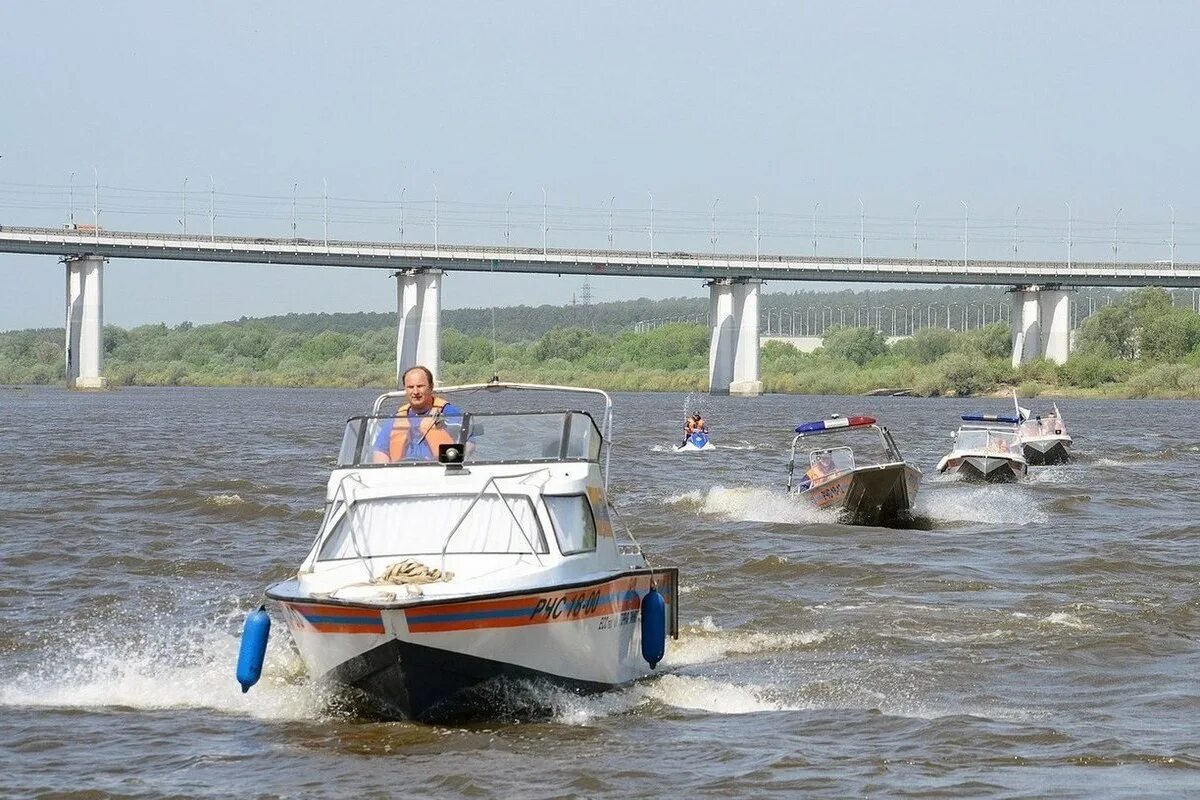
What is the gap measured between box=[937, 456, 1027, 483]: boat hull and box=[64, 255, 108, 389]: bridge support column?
115 meters

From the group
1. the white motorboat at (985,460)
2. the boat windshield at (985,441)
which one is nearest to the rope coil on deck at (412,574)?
the white motorboat at (985,460)

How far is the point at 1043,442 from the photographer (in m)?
53.4

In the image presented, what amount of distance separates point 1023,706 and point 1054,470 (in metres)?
37.0

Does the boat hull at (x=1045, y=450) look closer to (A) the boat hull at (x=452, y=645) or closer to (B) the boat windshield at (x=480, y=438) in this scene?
(B) the boat windshield at (x=480, y=438)

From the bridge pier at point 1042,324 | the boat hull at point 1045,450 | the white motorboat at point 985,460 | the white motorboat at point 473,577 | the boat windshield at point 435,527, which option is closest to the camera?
the white motorboat at point 473,577

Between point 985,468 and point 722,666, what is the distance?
89.1ft

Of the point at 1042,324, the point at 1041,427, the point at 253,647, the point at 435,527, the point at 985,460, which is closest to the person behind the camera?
the point at 253,647

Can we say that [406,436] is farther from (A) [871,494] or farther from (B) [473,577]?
(A) [871,494]

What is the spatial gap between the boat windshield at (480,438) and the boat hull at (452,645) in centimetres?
168

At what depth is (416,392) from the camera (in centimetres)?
1609

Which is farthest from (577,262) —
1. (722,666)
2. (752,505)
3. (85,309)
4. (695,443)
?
(722,666)

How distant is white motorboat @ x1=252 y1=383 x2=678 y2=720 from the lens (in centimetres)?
1376

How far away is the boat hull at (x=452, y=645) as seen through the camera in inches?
536

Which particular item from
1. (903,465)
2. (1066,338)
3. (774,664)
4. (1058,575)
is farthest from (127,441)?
(1066,338)
